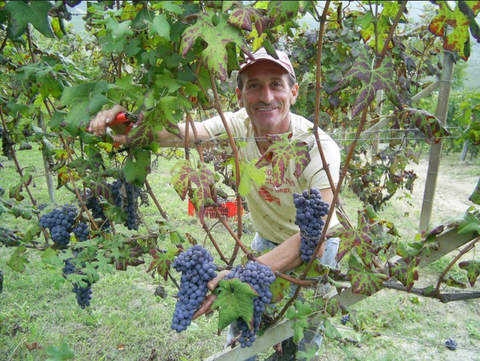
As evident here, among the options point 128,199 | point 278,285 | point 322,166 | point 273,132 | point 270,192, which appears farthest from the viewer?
point 270,192

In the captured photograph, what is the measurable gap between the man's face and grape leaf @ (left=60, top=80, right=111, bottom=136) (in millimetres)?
930

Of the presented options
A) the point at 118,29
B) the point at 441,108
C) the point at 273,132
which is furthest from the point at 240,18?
the point at 441,108

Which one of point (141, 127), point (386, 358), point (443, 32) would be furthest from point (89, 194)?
point (386, 358)

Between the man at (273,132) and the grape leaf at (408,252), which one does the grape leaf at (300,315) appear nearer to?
the man at (273,132)

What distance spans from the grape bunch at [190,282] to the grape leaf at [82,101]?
0.57 m

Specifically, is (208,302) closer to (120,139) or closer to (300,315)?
(300,315)

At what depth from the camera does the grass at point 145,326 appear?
9.77ft

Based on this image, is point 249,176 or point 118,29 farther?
point 249,176

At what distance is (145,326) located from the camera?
329 centimetres

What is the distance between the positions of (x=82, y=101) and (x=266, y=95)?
3.31 feet

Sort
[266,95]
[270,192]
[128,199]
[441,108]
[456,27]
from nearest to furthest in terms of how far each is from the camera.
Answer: [456,27], [128,199], [266,95], [270,192], [441,108]

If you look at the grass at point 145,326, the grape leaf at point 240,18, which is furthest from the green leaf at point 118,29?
the grass at point 145,326

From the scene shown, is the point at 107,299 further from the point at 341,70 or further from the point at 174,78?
the point at 341,70

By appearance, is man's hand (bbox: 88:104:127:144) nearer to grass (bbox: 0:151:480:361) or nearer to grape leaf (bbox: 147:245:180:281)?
grape leaf (bbox: 147:245:180:281)
